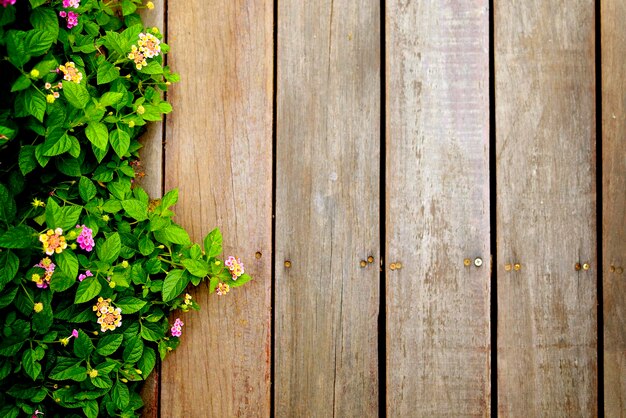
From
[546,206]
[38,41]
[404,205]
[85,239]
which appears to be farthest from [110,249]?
[546,206]

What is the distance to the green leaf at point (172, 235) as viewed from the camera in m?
1.27

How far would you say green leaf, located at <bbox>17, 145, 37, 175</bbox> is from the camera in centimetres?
116

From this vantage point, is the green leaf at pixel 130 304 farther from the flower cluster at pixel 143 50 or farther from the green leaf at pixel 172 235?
the flower cluster at pixel 143 50

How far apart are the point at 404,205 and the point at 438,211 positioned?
79 mm

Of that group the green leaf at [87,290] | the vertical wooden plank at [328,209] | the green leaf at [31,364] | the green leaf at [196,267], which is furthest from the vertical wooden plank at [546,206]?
the green leaf at [31,364]

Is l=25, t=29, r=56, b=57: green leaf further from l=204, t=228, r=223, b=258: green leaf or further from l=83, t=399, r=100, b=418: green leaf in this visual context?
l=83, t=399, r=100, b=418: green leaf

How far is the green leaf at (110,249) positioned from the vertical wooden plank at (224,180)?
20cm

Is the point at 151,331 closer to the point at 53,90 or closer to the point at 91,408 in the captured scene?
the point at 91,408

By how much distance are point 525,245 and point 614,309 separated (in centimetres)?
25

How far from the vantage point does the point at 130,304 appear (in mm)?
1238

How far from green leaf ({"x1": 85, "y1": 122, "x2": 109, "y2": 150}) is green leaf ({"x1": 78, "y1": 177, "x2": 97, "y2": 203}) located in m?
0.09

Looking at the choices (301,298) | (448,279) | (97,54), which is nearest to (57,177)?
(97,54)

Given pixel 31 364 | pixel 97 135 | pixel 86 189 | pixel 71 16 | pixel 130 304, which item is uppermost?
pixel 71 16

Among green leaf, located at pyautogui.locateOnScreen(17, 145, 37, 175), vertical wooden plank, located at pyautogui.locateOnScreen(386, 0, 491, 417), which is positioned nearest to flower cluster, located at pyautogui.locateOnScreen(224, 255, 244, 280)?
vertical wooden plank, located at pyautogui.locateOnScreen(386, 0, 491, 417)
